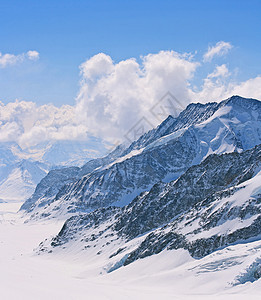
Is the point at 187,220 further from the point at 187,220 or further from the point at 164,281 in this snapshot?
the point at 164,281

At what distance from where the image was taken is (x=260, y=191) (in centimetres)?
9806

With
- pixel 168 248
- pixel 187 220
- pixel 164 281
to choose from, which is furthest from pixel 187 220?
pixel 164 281

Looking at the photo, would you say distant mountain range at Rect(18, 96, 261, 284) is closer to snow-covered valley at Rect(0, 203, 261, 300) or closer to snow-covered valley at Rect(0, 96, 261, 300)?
snow-covered valley at Rect(0, 96, 261, 300)

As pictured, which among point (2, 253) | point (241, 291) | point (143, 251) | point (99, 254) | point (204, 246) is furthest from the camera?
point (2, 253)

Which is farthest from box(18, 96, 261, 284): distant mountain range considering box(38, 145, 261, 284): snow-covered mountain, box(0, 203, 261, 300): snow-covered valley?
box(0, 203, 261, 300): snow-covered valley

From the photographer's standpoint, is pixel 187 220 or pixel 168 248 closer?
pixel 168 248

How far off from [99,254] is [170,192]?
131 ft

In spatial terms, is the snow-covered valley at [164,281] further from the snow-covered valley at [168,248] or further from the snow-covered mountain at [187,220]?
the snow-covered mountain at [187,220]

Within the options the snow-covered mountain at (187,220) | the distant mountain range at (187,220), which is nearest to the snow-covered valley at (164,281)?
the distant mountain range at (187,220)

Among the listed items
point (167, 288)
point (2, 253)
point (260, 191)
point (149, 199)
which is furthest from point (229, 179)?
point (2, 253)

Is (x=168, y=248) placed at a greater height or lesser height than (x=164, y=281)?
greater

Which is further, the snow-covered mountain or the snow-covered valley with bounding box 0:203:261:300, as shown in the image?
the snow-covered mountain

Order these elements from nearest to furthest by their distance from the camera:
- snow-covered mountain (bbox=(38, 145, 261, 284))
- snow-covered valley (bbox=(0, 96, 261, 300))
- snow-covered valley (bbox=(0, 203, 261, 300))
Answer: snow-covered valley (bbox=(0, 203, 261, 300)) < snow-covered valley (bbox=(0, 96, 261, 300)) < snow-covered mountain (bbox=(38, 145, 261, 284))

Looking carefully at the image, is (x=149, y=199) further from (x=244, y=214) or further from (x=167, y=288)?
(x=167, y=288)
